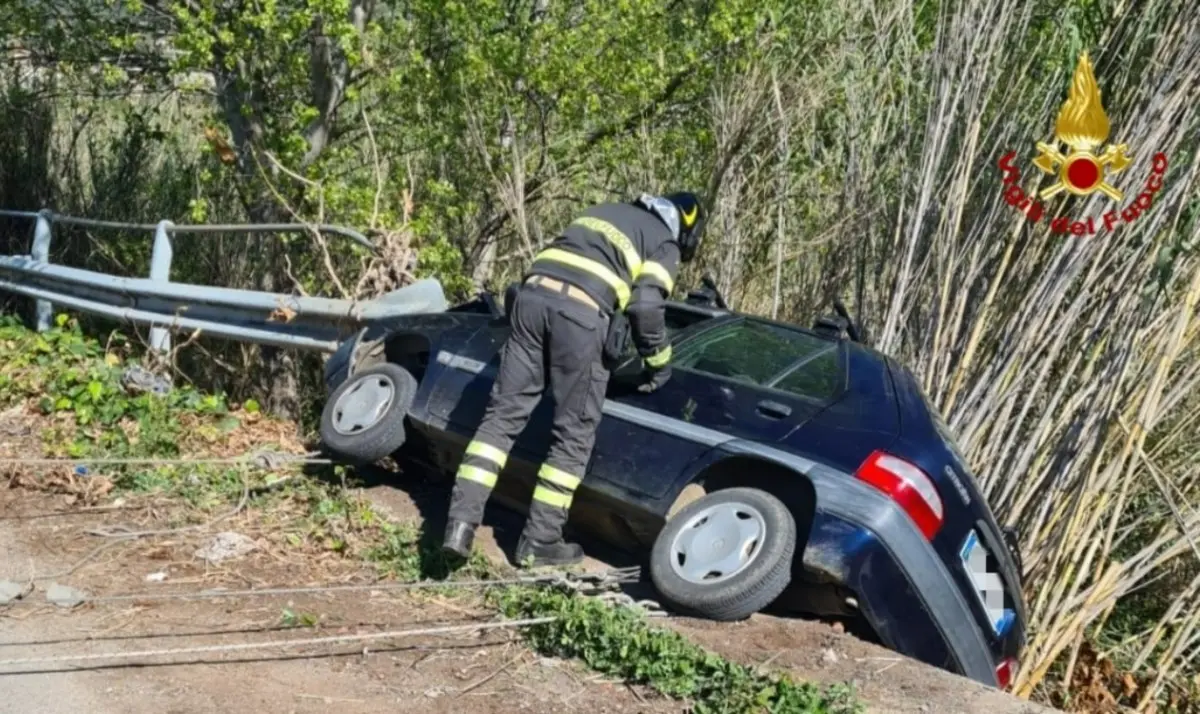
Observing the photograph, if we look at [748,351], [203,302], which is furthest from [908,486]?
[203,302]

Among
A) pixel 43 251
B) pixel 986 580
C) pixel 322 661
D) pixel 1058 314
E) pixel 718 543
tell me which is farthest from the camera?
pixel 43 251

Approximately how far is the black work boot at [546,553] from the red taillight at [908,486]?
1.36 m

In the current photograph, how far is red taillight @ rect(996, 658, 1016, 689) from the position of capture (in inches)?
217

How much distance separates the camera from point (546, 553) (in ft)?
19.0

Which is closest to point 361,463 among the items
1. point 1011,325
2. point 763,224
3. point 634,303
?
point 634,303

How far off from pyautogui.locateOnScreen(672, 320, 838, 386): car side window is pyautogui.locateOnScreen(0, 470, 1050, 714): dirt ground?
1168 mm

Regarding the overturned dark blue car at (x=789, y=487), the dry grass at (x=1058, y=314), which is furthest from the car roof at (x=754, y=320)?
the dry grass at (x=1058, y=314)

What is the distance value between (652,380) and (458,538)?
1.10m

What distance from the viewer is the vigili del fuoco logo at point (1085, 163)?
20.4 ft

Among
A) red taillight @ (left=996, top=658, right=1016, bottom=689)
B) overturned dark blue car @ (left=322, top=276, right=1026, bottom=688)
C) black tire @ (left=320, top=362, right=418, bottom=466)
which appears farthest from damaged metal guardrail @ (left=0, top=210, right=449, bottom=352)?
red taillight @ (left=996, top=658, right=1016, bottom=689)

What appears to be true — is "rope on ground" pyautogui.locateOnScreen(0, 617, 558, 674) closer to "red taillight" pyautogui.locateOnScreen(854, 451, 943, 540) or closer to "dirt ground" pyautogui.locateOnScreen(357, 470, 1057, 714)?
"dirt ground" pyautogui.locateOnScreen(357, 470, 1057, 714)

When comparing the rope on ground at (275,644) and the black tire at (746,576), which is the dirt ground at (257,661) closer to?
the rope on ground at (275,644)

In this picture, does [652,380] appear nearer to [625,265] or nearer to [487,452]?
[625,265]

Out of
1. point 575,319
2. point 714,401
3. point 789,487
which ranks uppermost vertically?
point 575,319
